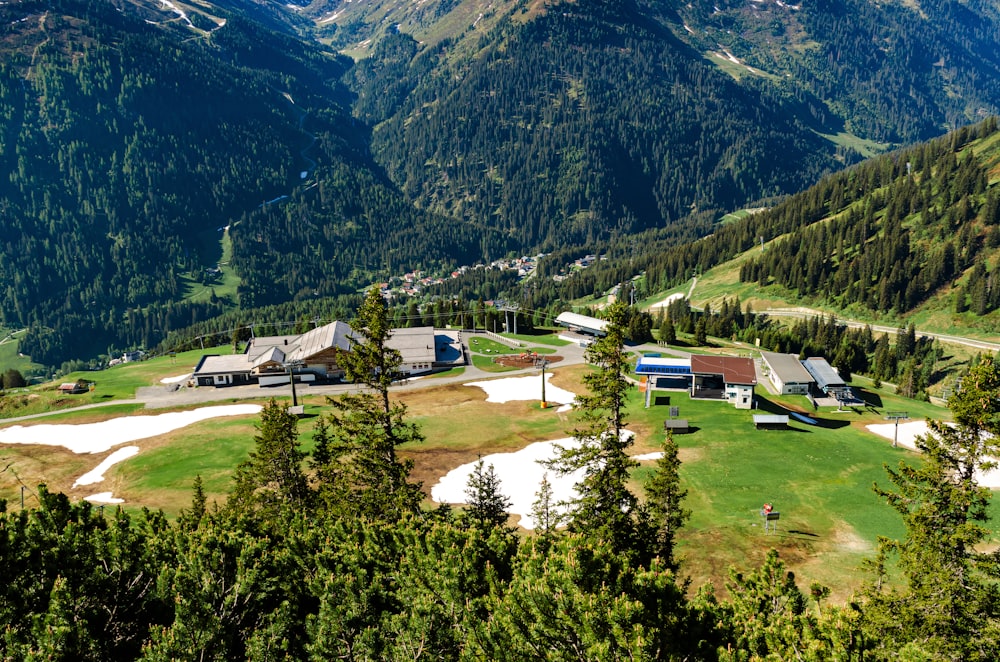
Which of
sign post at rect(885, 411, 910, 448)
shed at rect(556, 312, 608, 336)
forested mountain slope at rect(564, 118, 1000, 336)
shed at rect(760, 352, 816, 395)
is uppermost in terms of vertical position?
forested mountain slope at rect(564, 118, 1000, 336)

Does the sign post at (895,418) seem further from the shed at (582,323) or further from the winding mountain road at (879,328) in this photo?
the winding mountain road at (879,328)

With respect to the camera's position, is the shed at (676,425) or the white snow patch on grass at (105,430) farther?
the white snow patch on grass at (105,430)

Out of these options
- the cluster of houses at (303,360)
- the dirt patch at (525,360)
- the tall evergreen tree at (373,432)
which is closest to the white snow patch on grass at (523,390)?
the dirt patch at (525,360)

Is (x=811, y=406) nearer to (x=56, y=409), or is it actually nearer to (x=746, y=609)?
(x=746, y=609)

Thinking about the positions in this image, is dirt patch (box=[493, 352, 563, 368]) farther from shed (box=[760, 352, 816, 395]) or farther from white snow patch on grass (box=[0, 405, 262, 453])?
white snow patch on grass (box=[0, 405, 262, 453])

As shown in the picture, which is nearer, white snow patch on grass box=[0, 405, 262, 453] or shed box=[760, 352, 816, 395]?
white snow patch on grass box=[0, 405, 262, 453]

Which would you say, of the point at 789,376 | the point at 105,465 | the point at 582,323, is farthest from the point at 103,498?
the point at 582,323

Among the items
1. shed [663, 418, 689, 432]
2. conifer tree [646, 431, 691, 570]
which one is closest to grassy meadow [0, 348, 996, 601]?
shed [663, 418, 689, 432]
